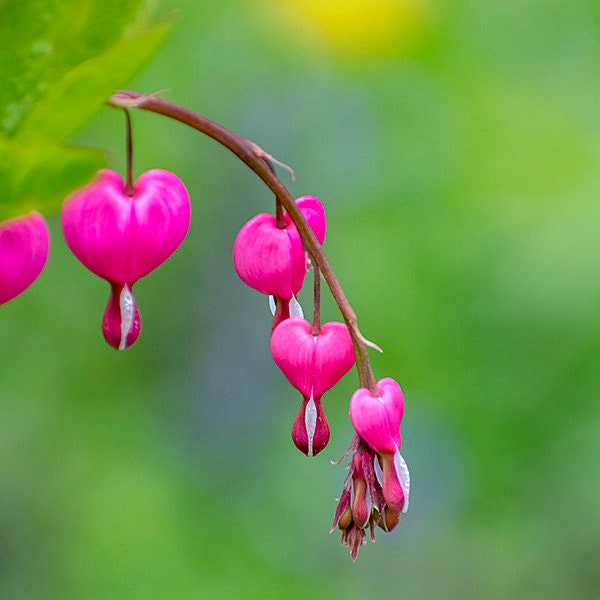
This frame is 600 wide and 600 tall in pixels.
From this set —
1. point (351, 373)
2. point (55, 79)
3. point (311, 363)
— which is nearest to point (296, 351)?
point (311, 363)

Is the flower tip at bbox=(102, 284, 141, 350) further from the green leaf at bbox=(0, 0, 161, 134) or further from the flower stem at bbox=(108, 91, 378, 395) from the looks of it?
the green leaf at bbox=(0, 0, 161, 134)

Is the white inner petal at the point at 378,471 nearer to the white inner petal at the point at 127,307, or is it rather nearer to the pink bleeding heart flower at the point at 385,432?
the pink bleeding heart flower at the point at 385,432

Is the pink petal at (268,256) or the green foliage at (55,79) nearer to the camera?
the green foliage at (55,79)

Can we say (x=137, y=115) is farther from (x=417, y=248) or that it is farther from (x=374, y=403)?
(x=374, y=403)

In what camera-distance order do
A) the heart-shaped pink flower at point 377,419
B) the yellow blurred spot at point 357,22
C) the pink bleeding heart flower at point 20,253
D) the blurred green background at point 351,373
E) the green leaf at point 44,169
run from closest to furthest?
the green leaf at point 44,169, the pink bleeding heart flower at point 20,253, the heart-shaped pink flower at point 377,419, the blurred green background at point 351,373, the yellow blurred spot at point 357,22

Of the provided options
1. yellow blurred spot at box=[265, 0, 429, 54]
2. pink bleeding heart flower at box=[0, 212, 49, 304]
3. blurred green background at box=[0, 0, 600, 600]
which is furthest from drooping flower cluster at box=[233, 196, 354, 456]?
yellow blurred spot at box=[265, 0, 429, 54]

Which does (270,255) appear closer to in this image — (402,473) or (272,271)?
(272,271)

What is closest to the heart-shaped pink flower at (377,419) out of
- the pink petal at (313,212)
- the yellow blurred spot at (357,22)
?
the pink petal at (313,212)
